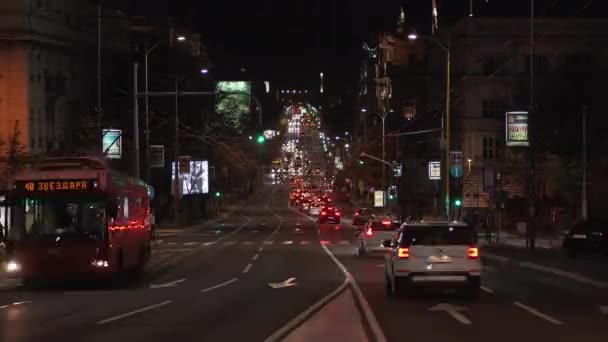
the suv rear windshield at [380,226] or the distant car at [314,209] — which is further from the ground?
the suv rear windshield at [380,226]

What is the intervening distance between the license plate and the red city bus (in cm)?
835

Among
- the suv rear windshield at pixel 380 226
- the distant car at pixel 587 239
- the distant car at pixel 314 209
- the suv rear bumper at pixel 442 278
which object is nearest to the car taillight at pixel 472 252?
the suv rear bumper at pixel 442 278

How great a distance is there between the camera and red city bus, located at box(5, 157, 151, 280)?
23625 mm

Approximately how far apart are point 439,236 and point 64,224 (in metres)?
9.47

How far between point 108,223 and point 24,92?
38.0 m

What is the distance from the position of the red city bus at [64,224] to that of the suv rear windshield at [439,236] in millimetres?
7800

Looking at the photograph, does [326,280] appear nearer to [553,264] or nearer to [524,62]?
[553,264]

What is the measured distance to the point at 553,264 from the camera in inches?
1266

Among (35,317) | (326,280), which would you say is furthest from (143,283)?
(35,317)

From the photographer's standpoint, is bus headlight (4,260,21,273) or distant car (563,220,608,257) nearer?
bus headlight (4,260,21,273)

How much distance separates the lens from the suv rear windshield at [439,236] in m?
20.9

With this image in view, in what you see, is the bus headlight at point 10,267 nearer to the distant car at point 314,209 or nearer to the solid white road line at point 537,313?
the solid white road line at point 537,313

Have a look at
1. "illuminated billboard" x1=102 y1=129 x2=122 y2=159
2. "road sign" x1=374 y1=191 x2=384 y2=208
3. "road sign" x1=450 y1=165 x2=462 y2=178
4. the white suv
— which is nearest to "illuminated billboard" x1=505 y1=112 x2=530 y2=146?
"road sign" x1=450 y1=165 x2=462 y2=178

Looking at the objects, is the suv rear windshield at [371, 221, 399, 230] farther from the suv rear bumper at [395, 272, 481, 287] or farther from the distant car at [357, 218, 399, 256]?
the suv rear bumper at [395, 272, 481, 287]
